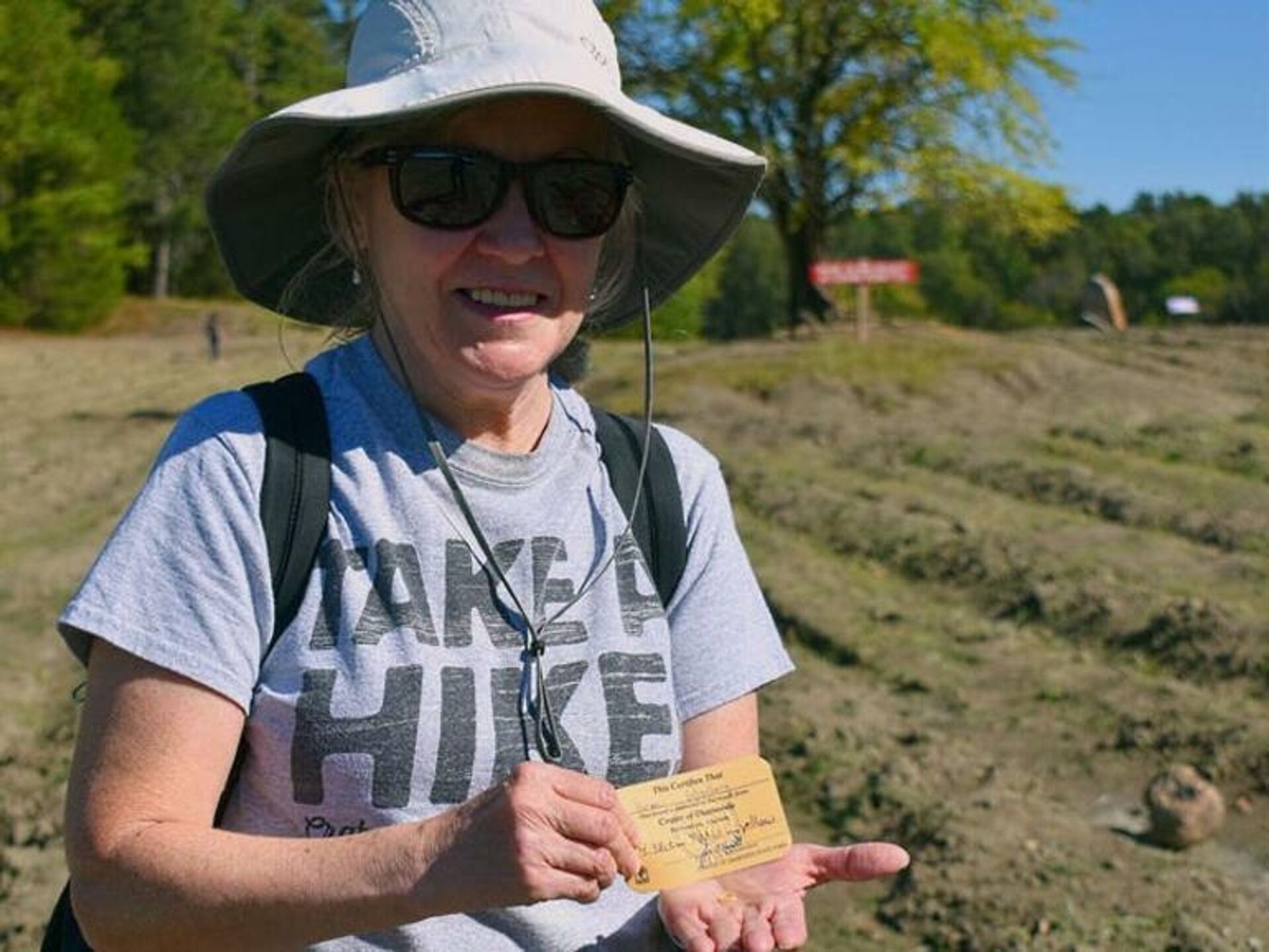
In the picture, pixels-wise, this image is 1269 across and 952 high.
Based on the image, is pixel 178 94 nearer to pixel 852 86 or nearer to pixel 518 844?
pixel 852 86

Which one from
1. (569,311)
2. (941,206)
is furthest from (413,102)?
(941,206)

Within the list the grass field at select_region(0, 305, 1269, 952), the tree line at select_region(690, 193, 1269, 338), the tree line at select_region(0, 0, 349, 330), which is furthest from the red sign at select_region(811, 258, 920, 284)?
the tree line at select_region(690, 193, 1269, 338)

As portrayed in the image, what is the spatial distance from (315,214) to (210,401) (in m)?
0.37

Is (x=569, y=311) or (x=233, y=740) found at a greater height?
(x=569, y=311)

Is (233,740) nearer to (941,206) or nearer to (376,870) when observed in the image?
(376,870)

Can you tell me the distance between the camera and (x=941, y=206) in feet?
63.0

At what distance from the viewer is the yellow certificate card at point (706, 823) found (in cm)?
159

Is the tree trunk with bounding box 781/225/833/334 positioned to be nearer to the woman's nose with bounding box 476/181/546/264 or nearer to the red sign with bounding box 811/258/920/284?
the red sign with bounding box 811/258/920/284

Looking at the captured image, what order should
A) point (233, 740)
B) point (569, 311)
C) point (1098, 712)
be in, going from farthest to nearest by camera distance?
point (1098, 712)
point (569, 311)
point (233, 740)

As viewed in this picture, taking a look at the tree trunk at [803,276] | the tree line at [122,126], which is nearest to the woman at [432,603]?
the tree trunk at [803,276]

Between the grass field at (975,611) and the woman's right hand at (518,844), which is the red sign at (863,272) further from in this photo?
the woman's right hand at (518,844)

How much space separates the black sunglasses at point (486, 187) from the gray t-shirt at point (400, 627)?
179mm

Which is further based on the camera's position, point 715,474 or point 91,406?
point 91,406

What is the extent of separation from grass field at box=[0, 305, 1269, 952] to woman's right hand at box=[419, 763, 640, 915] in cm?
166
